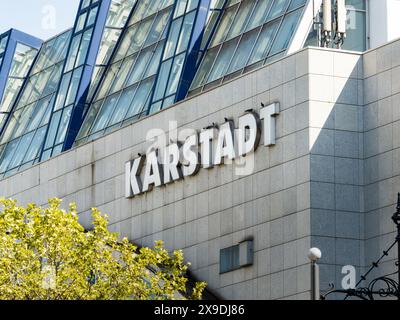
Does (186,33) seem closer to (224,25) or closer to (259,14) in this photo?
(224,25)

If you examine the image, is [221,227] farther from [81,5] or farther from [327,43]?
[81,5]

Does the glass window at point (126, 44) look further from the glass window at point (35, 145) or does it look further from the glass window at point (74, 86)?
the glass window at point (35, 145)

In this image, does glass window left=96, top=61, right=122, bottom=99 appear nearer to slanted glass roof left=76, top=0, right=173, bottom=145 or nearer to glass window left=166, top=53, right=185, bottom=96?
slanted glass roof left=76, top=0, right=173, bottom=145

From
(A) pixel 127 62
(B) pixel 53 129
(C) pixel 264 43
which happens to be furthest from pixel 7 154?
(C) pixel 264 43

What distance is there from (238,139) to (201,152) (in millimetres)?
2380

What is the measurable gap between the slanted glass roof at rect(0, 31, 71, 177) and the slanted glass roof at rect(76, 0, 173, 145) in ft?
15.3

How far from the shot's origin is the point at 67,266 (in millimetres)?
44281

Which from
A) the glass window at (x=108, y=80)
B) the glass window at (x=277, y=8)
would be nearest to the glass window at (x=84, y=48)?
the glass window at (x=108, y=80)

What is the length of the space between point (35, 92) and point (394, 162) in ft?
105

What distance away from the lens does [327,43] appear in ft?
165

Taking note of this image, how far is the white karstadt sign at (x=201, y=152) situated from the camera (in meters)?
50.2

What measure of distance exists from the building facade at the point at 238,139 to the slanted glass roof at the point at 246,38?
0.26 feet

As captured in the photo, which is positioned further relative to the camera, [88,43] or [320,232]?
[88,43]
